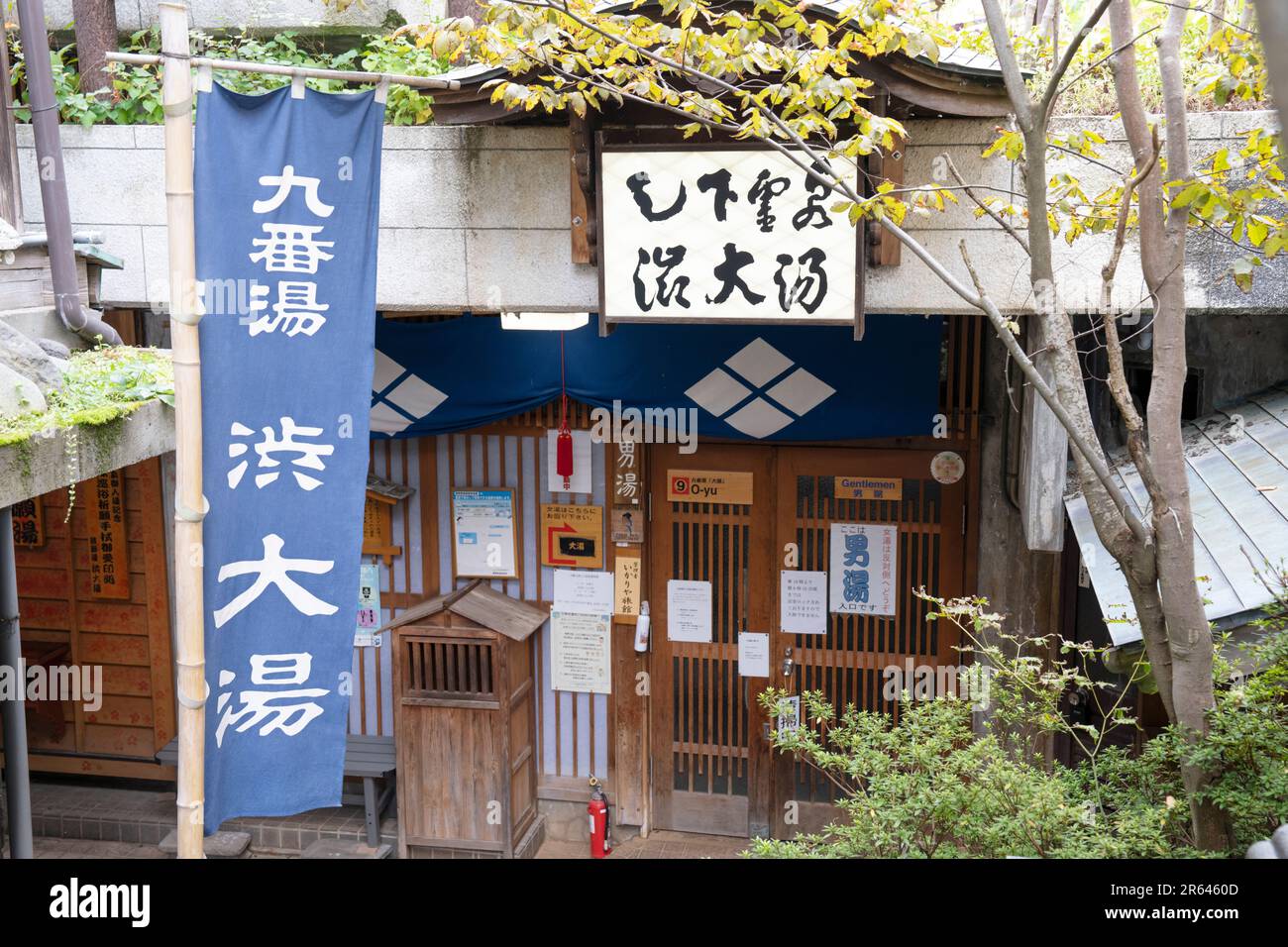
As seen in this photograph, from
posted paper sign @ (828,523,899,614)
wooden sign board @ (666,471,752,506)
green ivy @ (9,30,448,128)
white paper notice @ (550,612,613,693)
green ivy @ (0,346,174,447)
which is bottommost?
white paper notice @ (550,612,613,693)

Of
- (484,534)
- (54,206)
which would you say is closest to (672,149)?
(54,206)

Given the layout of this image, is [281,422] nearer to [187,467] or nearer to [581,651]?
[187,467]

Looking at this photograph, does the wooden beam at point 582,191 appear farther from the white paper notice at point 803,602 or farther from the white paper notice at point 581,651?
the white paper notice at point 581,651

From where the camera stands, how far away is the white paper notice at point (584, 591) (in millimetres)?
9953

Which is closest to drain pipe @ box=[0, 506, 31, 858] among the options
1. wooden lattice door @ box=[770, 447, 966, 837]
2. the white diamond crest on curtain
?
the white diamond crest on curtain

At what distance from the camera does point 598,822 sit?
977cm

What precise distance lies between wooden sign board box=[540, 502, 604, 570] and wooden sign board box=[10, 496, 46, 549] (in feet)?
15.2

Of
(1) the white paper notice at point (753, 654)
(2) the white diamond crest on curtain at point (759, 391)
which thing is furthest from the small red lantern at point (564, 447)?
(1) the white paper notice at point (753, 654)

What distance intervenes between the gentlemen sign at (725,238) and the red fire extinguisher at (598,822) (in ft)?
15.1

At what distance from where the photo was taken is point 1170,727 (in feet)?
16.3

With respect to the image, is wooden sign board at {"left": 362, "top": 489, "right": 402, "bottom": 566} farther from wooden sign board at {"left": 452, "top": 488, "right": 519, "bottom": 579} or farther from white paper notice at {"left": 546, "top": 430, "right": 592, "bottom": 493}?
white paper notice at {"left": 546, "top": 430, "right": 592, "bottom": 493}

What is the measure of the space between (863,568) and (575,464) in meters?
2.62

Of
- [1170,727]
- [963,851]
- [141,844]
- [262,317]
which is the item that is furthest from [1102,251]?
[141,844]

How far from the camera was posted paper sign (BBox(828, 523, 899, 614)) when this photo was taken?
372 inches
